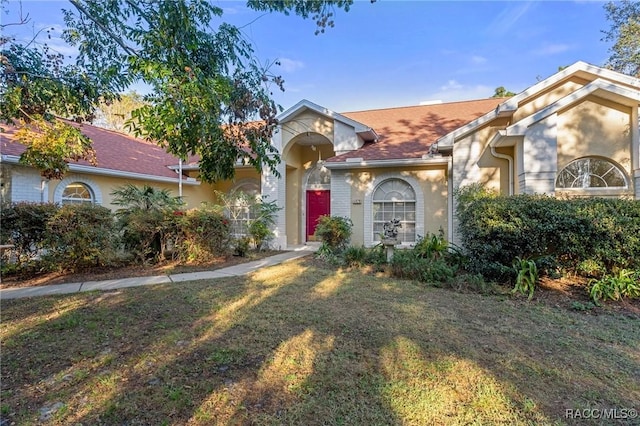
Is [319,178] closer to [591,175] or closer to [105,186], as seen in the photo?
[105,186]

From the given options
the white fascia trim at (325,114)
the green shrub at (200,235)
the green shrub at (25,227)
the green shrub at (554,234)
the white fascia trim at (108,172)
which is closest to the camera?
the green shrub at (554,234)

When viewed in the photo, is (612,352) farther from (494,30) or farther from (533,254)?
(494,30)

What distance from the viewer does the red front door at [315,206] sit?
1468 centimetres

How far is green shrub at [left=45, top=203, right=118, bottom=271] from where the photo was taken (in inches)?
290

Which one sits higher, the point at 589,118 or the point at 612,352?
the point at 589,118

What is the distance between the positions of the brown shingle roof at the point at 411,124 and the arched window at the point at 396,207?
116cm

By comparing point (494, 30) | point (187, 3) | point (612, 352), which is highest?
point (494, 30)

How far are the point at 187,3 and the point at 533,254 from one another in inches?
309

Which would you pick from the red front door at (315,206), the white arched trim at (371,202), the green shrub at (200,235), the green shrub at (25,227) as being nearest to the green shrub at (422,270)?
the white arched trim at (371,202)

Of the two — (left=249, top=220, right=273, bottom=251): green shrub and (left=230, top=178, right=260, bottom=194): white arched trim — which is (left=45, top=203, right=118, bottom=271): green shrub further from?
(left=230, top=178, right=260, bottom=194): white arched trim

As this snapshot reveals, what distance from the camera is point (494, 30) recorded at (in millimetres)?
10273

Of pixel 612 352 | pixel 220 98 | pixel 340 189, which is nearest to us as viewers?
pixel 612 352

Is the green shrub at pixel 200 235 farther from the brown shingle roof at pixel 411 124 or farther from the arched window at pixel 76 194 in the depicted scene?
the arched window at pixel 76 194

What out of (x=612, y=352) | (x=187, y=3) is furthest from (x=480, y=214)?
(x=187, y=3)
